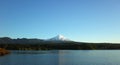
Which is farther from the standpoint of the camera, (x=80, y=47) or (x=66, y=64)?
(x=80, y=47)

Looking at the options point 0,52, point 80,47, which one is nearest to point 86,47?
point 80,47

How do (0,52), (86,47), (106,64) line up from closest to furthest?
(106,64) → (0,52) → (86,47)

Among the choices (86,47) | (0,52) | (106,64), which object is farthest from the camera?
(86,47)

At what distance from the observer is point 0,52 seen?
78188 millimetres

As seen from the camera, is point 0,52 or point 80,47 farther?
point 80,47

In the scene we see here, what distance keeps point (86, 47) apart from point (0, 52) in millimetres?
96172

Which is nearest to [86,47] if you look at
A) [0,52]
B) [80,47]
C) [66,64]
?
[80,47]

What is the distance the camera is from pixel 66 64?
41812mm

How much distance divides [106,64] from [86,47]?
425 feet

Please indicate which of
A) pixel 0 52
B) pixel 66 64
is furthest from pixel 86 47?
pixel 66 64

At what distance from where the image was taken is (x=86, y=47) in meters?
169

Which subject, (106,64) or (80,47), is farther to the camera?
(80,47)

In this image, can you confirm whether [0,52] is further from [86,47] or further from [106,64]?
[86,47]

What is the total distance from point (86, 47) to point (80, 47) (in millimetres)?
4451
